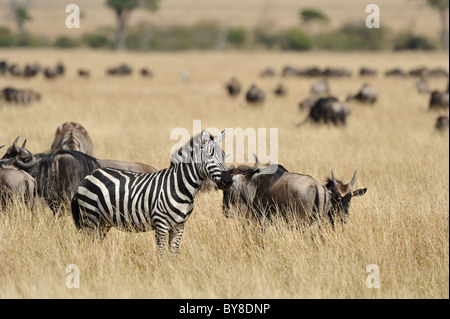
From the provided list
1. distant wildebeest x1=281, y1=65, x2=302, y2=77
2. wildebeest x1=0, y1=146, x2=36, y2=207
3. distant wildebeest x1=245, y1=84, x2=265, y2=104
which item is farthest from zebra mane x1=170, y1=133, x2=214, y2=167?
distant wildebeest x1=281, y1=65, x2=302, y2=77

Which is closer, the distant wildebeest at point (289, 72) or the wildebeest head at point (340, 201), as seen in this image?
the wildebeest head at point (340, 201)

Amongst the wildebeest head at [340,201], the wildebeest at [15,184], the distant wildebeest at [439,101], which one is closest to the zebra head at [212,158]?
the wildebeest head at [340,201]

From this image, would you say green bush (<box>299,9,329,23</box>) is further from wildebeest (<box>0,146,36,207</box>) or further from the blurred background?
wildebeest (<box>0,146,36,207</box>)

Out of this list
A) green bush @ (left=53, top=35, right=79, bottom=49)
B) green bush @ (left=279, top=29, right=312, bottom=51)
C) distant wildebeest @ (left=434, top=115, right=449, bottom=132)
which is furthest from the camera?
green bush @ (left=279, top=29, right=312, bottom=51)

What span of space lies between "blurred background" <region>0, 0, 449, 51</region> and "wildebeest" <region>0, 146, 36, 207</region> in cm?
5747

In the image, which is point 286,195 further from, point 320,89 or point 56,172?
point 320,89

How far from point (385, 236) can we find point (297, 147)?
6.47m

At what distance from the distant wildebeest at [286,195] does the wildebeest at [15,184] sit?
2.11 metres

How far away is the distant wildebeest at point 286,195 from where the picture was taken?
618cm

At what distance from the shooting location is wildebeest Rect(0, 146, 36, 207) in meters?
6.86

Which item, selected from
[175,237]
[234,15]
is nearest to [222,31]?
[234,15]

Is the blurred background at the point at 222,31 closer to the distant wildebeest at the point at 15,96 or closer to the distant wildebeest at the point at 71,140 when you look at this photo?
the distant wildebeest at the point at 15,96

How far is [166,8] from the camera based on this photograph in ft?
469
